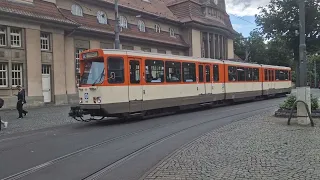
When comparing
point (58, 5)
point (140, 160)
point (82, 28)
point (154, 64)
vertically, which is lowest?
point (140, 160)

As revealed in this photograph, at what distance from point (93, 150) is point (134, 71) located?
671 cm

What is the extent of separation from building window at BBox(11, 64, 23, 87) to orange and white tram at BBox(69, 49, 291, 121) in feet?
42.8

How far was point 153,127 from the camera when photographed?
44.4 feet

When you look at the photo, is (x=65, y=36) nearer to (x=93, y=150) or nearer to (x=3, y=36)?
(x=3, y=36)

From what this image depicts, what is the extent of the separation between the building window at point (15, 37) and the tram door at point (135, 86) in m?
14.3

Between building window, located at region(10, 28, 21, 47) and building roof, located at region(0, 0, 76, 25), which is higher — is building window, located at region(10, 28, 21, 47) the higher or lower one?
the lower one

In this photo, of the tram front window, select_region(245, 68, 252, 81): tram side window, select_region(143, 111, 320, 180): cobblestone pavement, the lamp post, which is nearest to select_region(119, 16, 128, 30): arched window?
select_region(245, 68, 252, 81): tram side window

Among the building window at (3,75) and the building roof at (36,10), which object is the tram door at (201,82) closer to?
→ the building roof at (36,10)

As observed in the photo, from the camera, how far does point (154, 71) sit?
1670cm

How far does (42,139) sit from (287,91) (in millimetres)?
28575

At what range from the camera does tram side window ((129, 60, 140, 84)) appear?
600 inches

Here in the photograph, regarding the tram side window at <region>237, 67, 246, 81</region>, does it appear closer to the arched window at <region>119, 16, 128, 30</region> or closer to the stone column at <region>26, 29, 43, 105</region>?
the stone column at <region>26, 29, 43, 105</region>

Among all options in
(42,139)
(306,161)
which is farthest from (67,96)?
(306,161)

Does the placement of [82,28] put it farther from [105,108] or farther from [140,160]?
[140,160]
